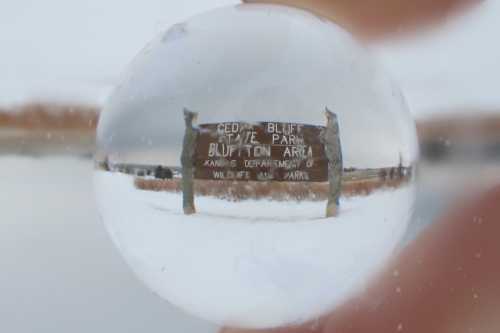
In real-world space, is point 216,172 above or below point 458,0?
below

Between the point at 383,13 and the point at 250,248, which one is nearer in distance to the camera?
the point at 250,248

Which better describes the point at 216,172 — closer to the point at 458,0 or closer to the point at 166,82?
the point at 166,82

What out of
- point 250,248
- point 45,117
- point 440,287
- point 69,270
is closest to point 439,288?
point 440,287

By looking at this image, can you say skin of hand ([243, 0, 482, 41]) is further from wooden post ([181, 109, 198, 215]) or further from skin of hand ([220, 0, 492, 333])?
wooden post ([181, 109, 198, 215])

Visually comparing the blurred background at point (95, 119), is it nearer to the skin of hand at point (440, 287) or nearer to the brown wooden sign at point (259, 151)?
the skin of hand at point (440, 287)

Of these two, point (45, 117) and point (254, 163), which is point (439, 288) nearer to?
point (254, 163)

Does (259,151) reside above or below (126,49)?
below

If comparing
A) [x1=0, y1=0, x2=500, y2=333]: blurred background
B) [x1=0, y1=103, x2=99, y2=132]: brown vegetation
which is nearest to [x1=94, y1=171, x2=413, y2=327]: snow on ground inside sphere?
[x1=0, y1=0, x2=500, y2=333]: blurred background

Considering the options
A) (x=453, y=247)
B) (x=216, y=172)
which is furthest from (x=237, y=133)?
(x=453, y=247)
